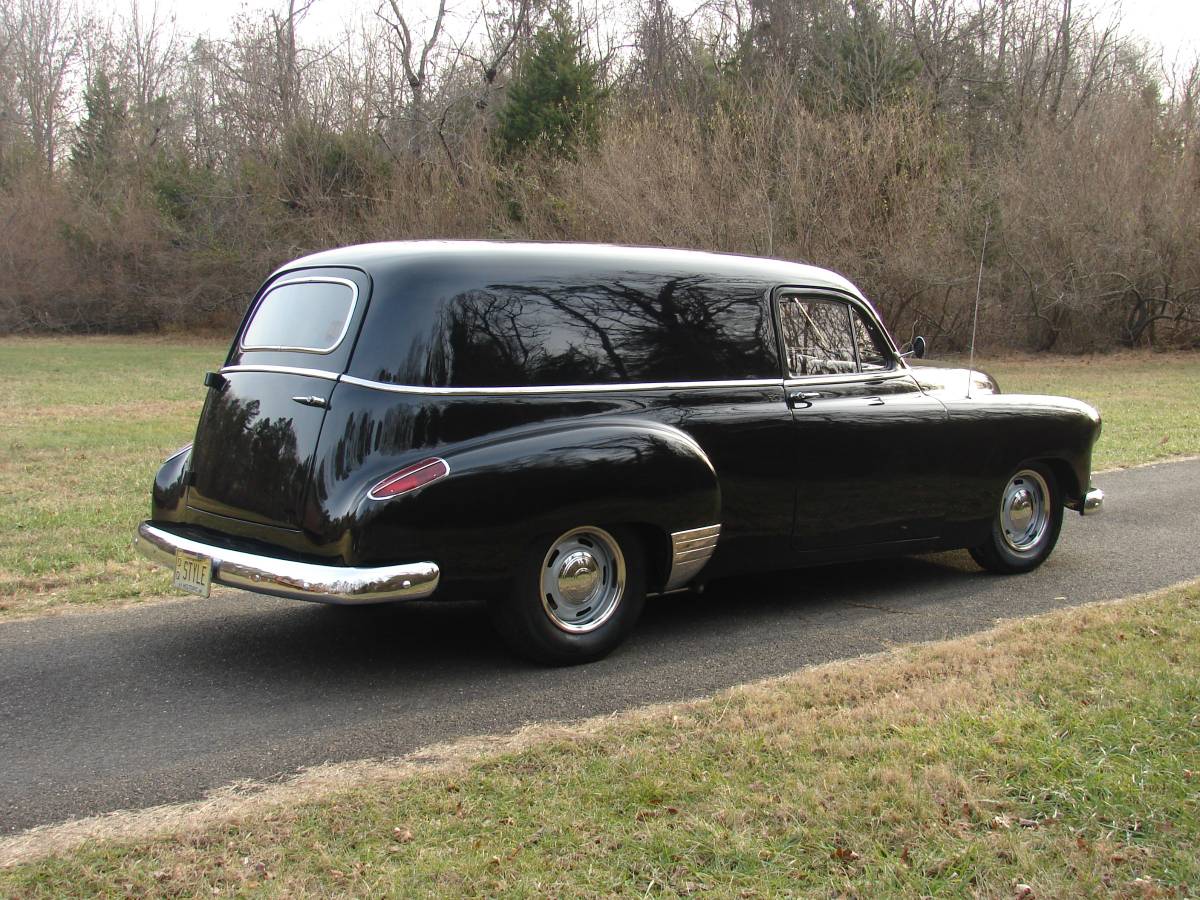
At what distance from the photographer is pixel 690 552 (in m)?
5.09

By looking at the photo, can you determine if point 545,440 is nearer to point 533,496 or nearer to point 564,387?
point 533,496

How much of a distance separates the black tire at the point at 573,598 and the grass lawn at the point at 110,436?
8.67 ft

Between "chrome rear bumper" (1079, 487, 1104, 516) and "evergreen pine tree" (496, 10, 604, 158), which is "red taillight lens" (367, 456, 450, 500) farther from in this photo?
"evergreen pine tree" (496, 10, 604, 158)

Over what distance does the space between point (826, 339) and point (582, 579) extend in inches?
81.3

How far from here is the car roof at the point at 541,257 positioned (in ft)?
15.9

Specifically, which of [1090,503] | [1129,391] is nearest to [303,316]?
[1090,503]

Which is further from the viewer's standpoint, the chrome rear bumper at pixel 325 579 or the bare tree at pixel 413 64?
the bare tree at pixel 413 64

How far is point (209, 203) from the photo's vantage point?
39.2 meters

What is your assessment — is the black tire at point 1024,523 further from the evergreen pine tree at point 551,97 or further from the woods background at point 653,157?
the evergreen pine tree at point 551,97

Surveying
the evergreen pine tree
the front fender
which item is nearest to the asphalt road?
the front fender

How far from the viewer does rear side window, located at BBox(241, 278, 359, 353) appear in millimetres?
4844

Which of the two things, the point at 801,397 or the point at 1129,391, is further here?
the point at 1129,391

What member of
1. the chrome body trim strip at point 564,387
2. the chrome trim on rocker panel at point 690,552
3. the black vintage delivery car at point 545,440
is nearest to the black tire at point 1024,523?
the black vintage delivery car at point 545,440

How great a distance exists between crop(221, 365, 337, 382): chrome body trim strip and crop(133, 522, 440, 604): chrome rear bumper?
2.55ft
